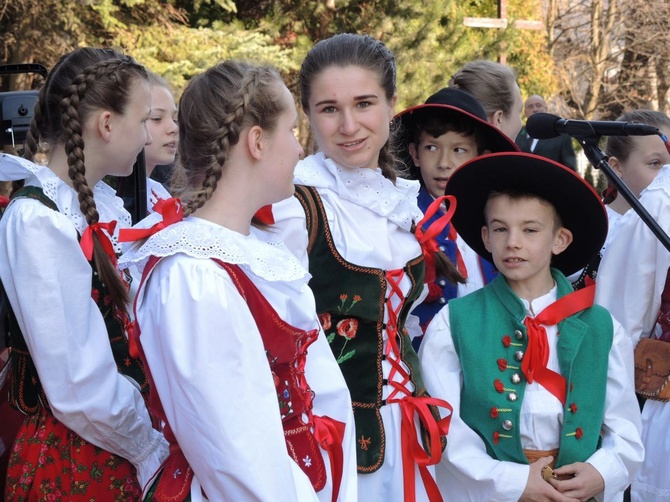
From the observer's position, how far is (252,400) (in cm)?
166

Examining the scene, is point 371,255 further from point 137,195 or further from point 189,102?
point 137,195

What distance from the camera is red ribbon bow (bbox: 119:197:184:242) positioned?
1869 millimetres

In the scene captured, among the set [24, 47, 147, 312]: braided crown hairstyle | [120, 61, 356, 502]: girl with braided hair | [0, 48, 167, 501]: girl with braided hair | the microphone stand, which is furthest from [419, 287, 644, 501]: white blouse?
[24, 47, 147, 312]: braided crown hairstyle

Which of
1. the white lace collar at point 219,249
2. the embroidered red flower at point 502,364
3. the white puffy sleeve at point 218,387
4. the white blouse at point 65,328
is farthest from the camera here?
the embroidered red flower at point 502,364

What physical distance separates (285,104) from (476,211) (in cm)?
94

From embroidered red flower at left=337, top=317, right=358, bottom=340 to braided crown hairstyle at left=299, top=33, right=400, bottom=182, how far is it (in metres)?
0.65

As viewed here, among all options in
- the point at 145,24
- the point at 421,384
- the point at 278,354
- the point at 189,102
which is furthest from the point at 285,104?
the point at 145,24

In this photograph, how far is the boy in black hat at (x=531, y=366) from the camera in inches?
95.2

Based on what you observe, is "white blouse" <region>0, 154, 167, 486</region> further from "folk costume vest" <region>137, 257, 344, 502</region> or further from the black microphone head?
the black microphone head

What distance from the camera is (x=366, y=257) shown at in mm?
2430

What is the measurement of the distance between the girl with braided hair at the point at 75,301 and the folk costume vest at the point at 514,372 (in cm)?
86

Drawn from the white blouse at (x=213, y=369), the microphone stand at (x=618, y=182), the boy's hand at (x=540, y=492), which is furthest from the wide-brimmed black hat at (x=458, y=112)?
the white blouse at (x=213, y=369)

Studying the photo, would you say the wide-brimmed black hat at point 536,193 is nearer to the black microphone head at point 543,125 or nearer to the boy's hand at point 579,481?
the black microphone head at point 543,125

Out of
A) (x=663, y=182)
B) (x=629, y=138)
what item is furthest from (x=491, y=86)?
(x=663, y=182)
